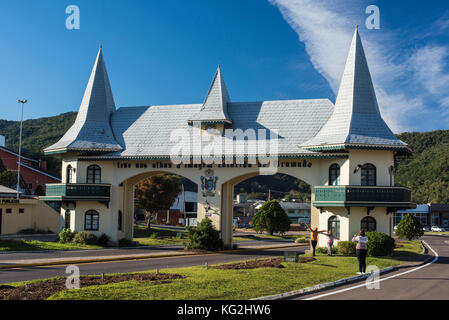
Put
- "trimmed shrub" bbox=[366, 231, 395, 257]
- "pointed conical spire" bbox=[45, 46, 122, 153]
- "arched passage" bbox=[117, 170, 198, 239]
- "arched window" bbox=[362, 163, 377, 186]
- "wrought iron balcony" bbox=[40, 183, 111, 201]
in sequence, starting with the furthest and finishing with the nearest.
A: "arched passage" bbox=[117, 170, 198, 239] < "pointed conical spire" bbox=[45, 46, 122, 153] < "wrought iron balcony" bbox=[40, 183, 111, 201] < "arched window" bbox=[362, 163, 377, 186] < "trimmed shrub" bbox=[366, 231, 395, 257]

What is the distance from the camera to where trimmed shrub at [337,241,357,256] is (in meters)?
27.7

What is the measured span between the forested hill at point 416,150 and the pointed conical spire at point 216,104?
60.3 metres

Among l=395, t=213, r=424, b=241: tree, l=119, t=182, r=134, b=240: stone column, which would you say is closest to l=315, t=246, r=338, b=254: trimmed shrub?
l=119, t=182, r=134, b=240: stone column

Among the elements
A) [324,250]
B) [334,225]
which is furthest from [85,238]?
[334,225]

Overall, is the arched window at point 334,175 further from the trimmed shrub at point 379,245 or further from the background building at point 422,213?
the background building at point 422,213

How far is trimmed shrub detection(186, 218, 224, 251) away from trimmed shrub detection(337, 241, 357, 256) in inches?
324

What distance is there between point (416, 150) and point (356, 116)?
8686cm

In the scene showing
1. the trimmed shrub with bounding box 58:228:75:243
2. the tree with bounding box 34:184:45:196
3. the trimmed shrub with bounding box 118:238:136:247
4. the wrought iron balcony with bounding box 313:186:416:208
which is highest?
the tree with bounding box 34:184:45:196

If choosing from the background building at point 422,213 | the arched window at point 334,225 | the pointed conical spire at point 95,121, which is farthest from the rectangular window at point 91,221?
the background building at point 422,213

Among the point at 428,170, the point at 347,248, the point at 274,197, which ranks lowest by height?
the point at 347,248

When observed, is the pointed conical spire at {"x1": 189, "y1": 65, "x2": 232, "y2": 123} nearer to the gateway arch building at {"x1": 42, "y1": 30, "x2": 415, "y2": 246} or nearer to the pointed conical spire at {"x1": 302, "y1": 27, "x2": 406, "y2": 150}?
the gateway arch building at {"x1": 42, "y1": 30, "x2": 415, "y2": 246}

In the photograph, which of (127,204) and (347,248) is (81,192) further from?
(347,248)

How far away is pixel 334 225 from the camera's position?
3009cm
